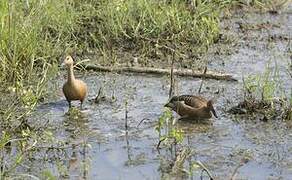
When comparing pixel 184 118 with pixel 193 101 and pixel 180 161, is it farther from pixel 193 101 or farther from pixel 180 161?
pixel 180 161

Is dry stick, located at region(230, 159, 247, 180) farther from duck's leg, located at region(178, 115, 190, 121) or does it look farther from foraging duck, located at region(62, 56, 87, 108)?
foraging duck, located at region(62, 56, 87, 108)

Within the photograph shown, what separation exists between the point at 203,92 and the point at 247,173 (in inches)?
88.2

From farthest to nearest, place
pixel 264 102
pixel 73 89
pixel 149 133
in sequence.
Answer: pixel 73 89
pixel 264 102
pixel 149 133

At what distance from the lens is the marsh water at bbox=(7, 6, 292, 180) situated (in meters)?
6.31

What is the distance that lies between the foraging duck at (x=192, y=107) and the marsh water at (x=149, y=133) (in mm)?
91

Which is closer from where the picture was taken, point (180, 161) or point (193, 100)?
point (180, 161)

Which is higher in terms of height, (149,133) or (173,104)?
(173,104)

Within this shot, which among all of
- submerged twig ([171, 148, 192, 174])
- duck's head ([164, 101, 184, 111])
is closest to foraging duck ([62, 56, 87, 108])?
duck's head ([164, 101, 184, 111])

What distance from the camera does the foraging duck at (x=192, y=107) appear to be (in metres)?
7.41

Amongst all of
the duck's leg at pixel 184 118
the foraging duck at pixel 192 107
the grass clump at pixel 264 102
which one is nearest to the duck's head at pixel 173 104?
the foraging duck at pixel 192 107

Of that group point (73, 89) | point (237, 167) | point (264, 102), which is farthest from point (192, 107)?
point (237, 167)

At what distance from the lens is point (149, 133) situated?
23.6ft

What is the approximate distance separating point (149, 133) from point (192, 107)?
1.74 ft

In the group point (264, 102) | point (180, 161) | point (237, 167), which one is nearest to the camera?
point (237, 167)
